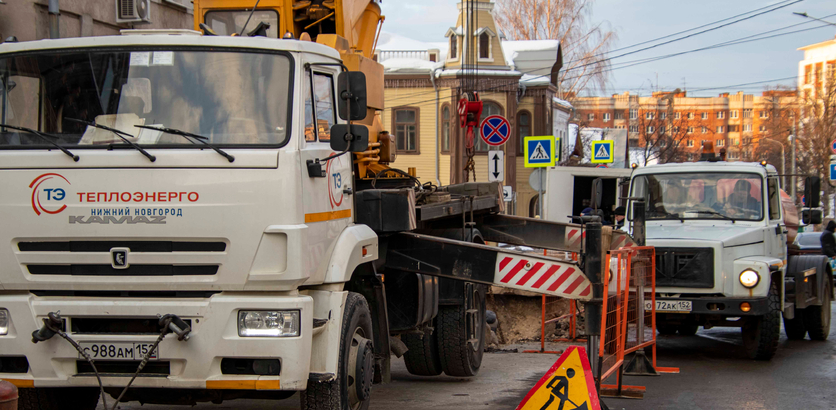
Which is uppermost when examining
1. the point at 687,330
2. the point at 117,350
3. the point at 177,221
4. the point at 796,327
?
the point at 177,221

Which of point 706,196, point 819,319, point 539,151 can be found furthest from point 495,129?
point 819,319

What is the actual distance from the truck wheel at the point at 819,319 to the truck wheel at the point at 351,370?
8.51 m

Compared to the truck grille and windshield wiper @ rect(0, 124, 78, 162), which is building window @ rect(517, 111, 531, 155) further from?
windshield wiper @ rect(0, 124, 78, 162)

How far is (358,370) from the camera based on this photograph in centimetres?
578

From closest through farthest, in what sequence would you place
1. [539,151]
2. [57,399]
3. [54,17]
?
[57,399] < [54,17] < [539,151]

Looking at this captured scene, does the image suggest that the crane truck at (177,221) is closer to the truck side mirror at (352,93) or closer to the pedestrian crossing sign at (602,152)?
the truck side mirror at (352,93)

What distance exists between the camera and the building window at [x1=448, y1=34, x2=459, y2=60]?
40.2 meters

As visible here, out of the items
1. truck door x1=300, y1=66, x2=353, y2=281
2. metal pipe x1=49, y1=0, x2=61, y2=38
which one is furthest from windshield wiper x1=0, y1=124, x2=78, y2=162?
metal pipe x1=49, y1=0, x2=61, y2=38

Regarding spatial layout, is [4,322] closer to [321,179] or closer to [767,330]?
[321,179]

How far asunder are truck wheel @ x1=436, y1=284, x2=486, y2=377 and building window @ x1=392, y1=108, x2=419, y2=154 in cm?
3190

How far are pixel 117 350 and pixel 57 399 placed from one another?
118cm

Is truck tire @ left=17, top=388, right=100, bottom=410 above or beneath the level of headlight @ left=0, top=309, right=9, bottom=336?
beneath

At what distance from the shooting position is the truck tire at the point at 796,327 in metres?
12.3

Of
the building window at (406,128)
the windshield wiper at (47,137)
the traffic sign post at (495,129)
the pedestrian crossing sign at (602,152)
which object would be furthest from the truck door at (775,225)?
the building window at (406,128)
